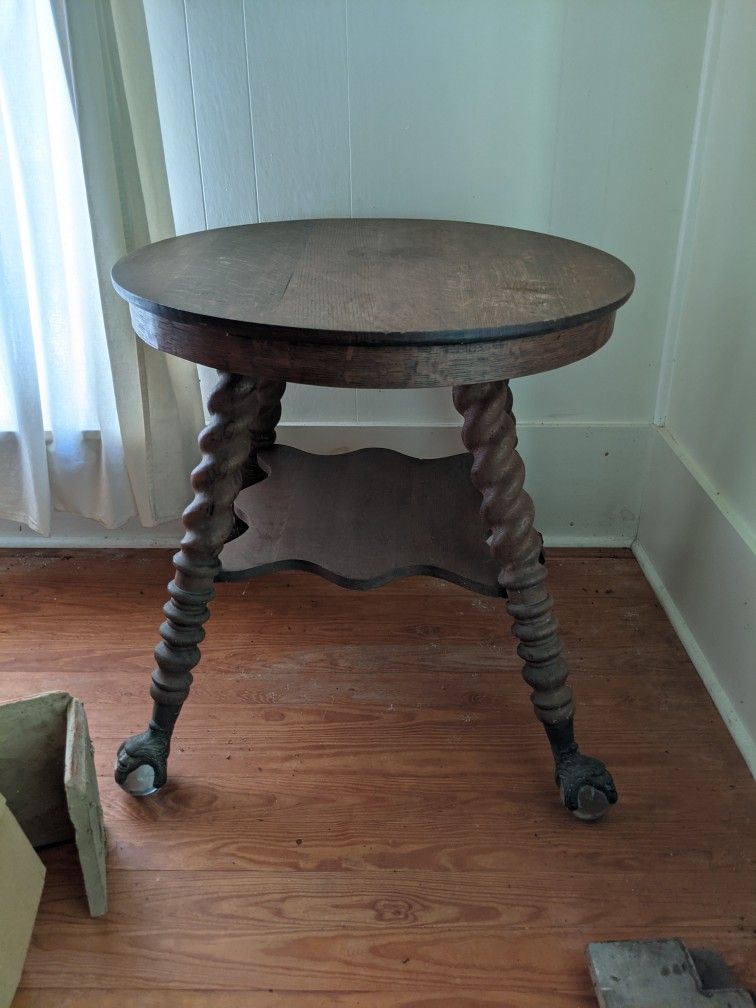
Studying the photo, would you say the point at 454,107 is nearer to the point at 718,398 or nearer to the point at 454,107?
the point at 454,107

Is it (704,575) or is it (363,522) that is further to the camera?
(704,575)

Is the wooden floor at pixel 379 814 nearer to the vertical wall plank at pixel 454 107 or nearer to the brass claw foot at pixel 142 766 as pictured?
the brass claw foot at pixel 142 766

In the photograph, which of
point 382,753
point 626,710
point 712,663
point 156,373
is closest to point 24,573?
point 156,373

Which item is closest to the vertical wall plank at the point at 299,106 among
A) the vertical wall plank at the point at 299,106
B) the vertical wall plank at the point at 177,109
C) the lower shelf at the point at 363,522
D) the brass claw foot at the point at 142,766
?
the vertical wall plank at the point at 299,106

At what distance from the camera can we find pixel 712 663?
1.22m

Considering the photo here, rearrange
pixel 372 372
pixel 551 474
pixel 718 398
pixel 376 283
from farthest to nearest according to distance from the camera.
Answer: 1. pixel 551 474
2. pixel 718 398
3. pixel 376 283
4. pixel 372 372

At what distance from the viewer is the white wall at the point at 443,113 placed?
1.23 metres

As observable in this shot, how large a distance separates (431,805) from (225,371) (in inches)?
23.7

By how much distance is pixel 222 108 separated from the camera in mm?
1285

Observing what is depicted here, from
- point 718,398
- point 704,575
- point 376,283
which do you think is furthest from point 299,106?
point 704,575

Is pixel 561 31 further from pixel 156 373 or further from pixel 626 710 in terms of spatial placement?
pixel 626 710

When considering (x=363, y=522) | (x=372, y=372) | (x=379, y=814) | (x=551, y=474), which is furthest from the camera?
(x=551, y=474)

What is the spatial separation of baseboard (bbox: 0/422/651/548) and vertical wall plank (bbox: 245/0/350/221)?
407 mm

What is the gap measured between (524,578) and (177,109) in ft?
3.09
